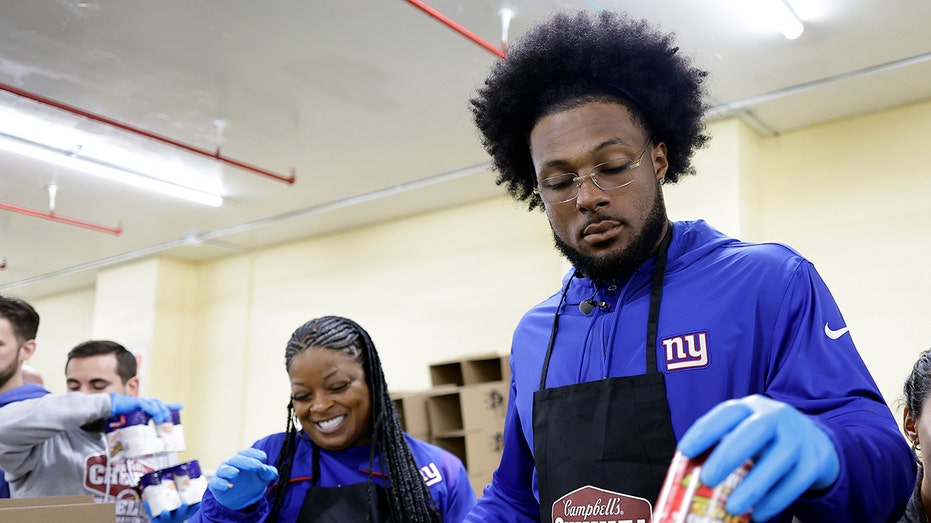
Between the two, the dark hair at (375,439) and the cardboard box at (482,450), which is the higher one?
the dark hair at (375,439)

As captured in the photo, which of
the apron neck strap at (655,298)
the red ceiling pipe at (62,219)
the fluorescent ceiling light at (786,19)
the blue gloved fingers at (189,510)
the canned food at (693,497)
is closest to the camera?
the canned food at (693,497)

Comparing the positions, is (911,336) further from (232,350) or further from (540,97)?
(232,350)

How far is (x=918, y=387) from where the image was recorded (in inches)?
69.5

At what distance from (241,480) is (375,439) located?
0.37 m

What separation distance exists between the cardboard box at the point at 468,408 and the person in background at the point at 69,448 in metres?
Result: 2.94

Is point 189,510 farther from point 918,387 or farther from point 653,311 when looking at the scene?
point 918,387

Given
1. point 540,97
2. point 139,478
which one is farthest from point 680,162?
point 139,478

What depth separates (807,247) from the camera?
5.12m

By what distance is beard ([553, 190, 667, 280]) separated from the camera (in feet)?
4.31

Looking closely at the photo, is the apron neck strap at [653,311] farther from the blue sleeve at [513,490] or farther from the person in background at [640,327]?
the blue sleeve at [513,490]

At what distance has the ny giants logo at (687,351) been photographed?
1.18 meters

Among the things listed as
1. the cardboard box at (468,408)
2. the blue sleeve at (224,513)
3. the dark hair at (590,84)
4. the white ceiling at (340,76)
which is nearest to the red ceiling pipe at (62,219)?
the white ceiling at (340,76)

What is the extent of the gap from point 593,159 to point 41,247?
8.27 m

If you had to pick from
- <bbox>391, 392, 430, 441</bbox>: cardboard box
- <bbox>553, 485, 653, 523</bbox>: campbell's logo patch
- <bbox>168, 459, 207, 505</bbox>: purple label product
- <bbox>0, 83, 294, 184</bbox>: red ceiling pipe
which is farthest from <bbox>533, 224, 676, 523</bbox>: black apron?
<bbox>0, 83, 294, 184</bbox>: red ceiling pipe
